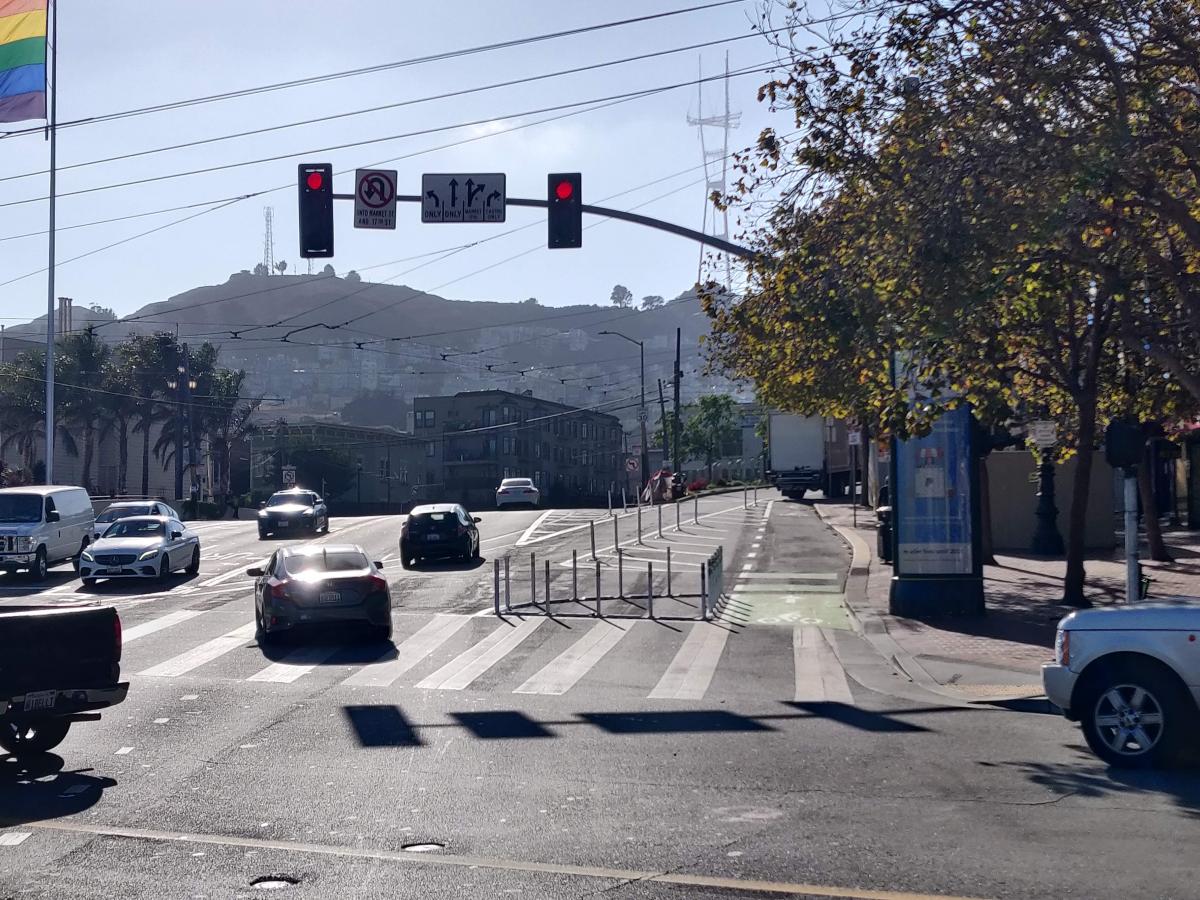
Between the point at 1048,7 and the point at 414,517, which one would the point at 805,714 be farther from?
the point at 414,517

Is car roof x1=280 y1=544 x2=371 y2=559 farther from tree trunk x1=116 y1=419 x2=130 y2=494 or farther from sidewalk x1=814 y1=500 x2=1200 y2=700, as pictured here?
tree trunk x1=116 y1=419 x2=130 y2=494

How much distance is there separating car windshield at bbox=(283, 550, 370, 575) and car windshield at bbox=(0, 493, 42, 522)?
42.0 ft

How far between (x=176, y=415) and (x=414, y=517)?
1956 inches

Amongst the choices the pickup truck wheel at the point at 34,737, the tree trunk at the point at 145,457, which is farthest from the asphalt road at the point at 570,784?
the tree trunk at the point at 145,457

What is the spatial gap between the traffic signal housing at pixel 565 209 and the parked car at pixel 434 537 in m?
12.7

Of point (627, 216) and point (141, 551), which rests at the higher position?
point (627, 216)

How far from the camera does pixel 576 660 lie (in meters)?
16.4

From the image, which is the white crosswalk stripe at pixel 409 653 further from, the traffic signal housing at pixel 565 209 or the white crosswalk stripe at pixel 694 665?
the traffic signal housing at pixel 565 209


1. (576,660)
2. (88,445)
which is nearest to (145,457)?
(88,445)

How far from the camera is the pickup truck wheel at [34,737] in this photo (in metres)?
10.1

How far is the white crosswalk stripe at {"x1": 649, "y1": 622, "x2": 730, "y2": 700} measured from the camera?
13953 millimetres

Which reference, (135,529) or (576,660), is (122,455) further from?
(576,660)

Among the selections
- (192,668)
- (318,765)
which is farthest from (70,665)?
(192,668)

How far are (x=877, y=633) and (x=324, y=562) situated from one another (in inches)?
314
